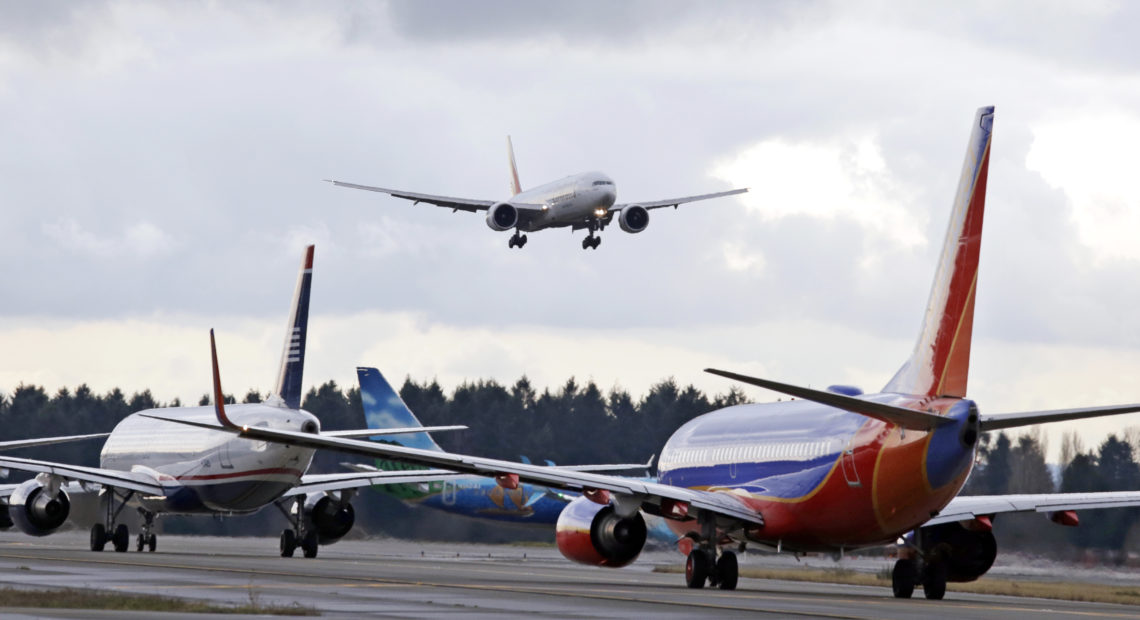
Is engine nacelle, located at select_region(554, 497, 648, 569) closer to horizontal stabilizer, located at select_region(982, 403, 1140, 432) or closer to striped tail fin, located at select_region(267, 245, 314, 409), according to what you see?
horizontal stabilizer, located at select_region(982, 403, 1140, 432)

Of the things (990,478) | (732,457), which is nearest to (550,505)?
(990,478)

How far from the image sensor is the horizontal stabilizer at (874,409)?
957 inches

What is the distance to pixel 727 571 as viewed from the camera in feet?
99.8

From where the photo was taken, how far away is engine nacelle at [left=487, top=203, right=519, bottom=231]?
190 feet

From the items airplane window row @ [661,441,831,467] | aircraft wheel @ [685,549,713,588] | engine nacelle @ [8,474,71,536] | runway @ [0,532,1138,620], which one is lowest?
runway @ [0,532,1138,620]

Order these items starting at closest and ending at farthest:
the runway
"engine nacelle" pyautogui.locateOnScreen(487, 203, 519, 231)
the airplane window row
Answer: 1. the runway
2. the airplane window row
3. "engine nacelle" pyautogui.locateOnScreen(487, 203, 519, 231)

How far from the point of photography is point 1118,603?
31.4m

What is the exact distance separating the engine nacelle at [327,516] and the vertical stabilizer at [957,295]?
23.7 metres

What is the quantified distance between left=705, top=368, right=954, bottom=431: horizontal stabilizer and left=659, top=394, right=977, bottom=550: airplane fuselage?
0.23 metres

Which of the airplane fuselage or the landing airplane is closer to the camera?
the airplane fuselage

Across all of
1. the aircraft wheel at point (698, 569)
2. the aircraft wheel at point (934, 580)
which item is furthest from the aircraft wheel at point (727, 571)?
the aircraft wheel at point (934, 580)

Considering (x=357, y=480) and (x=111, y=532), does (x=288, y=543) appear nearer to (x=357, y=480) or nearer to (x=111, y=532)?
(x=357, y=480)

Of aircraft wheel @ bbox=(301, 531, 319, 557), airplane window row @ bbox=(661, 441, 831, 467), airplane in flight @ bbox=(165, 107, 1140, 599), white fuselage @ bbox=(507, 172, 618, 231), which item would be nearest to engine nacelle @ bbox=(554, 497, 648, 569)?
airplane in flight @ bbox=(165, 107, 1140, 599)

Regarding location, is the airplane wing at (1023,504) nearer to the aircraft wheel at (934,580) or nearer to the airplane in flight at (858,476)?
the airplane in flight at (858,476)
